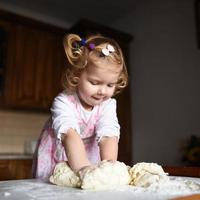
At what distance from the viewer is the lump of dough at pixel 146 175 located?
1.68 feet

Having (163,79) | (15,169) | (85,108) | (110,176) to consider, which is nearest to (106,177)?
(110,176)

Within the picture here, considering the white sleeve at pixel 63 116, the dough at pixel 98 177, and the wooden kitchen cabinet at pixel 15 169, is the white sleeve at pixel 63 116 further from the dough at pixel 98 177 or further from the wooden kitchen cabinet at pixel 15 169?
the wooden kitchen cabinet at pixel 15 169

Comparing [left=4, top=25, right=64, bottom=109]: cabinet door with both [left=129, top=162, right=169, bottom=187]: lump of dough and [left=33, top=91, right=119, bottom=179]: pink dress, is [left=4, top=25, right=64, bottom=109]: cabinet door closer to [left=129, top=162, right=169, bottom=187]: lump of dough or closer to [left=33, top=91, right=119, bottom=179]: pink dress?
[left=33, top=91, right=119, bottom=179]: pink dress

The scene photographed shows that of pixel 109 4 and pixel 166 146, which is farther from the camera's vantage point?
pixel 109 4

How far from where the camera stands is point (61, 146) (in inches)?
33.6

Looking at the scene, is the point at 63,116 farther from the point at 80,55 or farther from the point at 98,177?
the point at 98,177

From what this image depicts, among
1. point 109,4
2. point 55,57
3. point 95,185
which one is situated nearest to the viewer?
point 95,185

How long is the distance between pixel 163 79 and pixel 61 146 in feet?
4.91

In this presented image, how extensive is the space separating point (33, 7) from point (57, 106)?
1.97 meters

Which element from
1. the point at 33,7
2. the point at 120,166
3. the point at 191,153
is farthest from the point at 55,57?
the point at 120,166

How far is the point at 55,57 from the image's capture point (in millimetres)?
2311

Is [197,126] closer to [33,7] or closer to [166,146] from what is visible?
[166,146]

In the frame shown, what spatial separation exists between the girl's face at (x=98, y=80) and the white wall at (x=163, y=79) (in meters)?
1.27

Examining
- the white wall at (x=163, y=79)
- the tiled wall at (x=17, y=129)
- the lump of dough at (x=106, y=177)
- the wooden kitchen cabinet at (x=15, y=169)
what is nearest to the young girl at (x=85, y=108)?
the lump of dough at (x=106, y=177)
